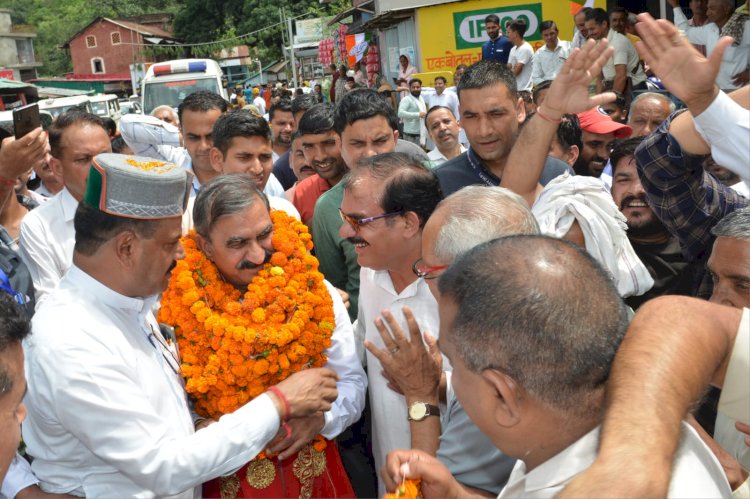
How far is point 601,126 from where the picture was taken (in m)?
5.38

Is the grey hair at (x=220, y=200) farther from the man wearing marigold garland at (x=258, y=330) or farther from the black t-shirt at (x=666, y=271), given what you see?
the black t-shirt at (x=666, y=271)

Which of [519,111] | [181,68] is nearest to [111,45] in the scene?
[181,68]

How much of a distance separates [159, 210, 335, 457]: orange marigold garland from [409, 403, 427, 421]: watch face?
1.98ft

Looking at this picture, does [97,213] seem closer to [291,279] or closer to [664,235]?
[291,279]

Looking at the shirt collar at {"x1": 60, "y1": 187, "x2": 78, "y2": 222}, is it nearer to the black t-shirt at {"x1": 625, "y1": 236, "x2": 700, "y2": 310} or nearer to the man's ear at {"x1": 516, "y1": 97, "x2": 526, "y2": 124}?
the man's ear at {"x1": 516, "y1": 97, "x2": 526, "y2": 124}

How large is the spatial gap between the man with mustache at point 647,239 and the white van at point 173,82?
42.8 feet

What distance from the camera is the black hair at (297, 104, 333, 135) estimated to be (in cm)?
517

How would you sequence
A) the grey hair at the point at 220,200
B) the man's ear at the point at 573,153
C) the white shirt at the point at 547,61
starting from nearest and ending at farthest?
the grey hair at the point at 220,200 → the man's ear at the point at 573,153 → the white shirt at the point at 547,61

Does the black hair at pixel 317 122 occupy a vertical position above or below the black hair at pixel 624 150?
above

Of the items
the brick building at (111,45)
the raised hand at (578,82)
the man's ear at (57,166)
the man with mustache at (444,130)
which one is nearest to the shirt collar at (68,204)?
the man's ear at (57,166)

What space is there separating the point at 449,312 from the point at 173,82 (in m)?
15.7

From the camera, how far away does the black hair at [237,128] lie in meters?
4.47

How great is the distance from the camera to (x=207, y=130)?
5.43 m

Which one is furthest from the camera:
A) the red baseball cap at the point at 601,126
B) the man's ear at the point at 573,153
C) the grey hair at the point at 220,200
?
the red baseball cap at the point at 601,126
